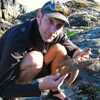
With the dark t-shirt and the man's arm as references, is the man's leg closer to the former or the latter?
the man's arm

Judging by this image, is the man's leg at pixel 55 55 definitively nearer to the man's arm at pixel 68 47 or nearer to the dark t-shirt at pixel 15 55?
Result: the man's arm at pixel 68 47

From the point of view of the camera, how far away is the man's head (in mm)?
4594

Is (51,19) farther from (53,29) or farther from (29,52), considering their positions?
(29,52)

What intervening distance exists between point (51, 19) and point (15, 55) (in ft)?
1.67

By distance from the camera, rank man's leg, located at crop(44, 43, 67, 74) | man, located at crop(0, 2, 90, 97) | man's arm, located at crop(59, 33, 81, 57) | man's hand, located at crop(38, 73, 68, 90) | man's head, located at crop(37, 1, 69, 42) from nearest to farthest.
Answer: man's hand, located at crop(38, 73, 68, 90) → man, located at crop(0, 2, 90, 97) → man's head, located at crop(37, 1, 69, 42) → man's leg, located at crop(44, 43, 67, 74) → man's arm, located at crop(59, 33, 81, 57)

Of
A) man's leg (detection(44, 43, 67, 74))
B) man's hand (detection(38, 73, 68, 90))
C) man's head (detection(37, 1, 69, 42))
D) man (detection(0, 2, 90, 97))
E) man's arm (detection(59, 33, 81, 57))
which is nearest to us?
man's hand (detection(38, 73, 68, 90))

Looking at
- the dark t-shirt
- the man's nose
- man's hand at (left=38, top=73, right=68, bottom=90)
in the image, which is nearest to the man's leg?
the dark t-shirt

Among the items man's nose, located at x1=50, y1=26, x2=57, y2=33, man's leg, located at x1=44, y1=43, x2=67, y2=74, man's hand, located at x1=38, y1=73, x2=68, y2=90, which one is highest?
man's nose, located at x1=50, y1=26, x2=57, y2=33

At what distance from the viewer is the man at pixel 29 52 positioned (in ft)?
14.6

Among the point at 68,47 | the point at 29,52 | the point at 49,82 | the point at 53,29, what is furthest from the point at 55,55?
the point at 49,82

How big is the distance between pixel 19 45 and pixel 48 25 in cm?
35

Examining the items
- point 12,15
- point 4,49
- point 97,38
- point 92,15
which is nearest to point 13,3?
point 12,15

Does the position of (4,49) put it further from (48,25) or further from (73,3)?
(73,3)

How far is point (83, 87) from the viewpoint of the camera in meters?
5.79
